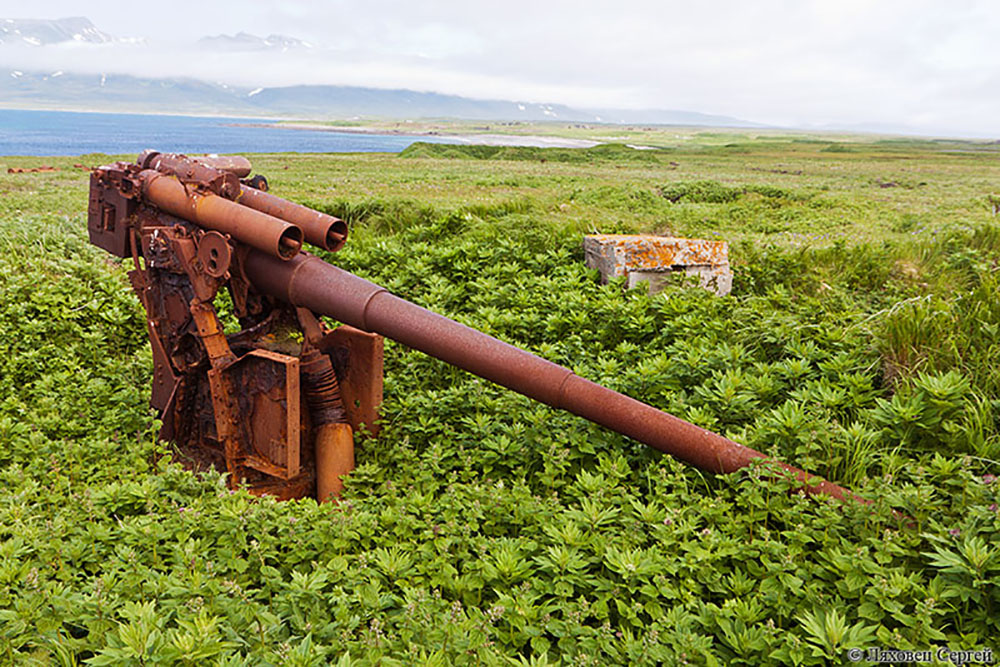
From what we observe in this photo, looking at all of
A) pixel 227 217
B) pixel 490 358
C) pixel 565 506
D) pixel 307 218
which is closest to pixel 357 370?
pixel 307 218

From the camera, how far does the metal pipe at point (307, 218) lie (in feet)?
15.9

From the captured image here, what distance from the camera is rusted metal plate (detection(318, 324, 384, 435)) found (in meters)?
5.09

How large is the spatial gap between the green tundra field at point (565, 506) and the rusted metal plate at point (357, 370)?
0.66 ft

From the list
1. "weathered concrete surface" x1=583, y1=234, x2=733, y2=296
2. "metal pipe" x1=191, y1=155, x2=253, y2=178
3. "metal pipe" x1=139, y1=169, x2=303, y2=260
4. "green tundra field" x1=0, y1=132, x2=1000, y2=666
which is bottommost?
"green tundra field" x1=0, y1=132, x2=1000, y2=666

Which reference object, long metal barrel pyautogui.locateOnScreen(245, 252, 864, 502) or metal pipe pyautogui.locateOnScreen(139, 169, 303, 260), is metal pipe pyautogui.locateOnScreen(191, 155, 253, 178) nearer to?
metal pipe pyautogui.locateOnScreen(139, 169, 303, 260)

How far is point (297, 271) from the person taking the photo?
4746mm

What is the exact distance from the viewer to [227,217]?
15.2 feet

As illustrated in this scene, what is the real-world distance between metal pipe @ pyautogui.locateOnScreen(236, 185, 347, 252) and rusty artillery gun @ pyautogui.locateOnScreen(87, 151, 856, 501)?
11mm

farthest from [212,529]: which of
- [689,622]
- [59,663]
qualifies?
[689,622]

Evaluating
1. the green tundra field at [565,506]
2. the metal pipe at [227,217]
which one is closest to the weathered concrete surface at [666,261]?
the green tundra field at [565,506]

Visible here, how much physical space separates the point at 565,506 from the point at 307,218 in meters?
2.84

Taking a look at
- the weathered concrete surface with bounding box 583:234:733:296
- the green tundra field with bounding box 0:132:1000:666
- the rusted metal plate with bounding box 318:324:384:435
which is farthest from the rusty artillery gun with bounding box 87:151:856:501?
the weathered concrete surface with bounding box 583:234:733:296

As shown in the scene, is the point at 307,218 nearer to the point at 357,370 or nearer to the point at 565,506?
the point at 357,370

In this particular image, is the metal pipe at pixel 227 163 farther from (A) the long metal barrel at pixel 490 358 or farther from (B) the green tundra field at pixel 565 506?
(B) the green tundra field at pixel 565 506
